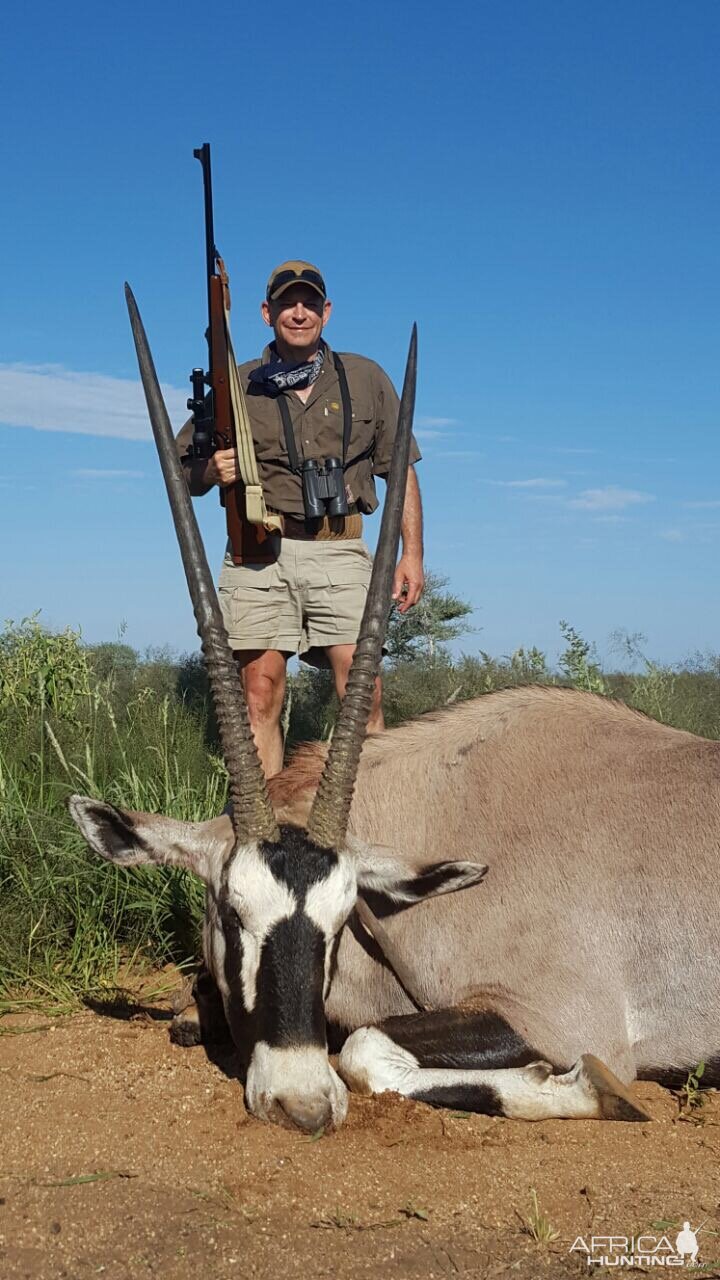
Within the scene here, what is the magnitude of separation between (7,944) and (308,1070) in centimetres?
246

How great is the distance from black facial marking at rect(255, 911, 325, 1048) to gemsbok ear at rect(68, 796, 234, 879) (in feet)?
2.01

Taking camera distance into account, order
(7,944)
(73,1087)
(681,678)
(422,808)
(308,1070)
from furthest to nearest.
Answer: (681,678)
(7,944)
(422,808)
(73,1087)
(308,1070)

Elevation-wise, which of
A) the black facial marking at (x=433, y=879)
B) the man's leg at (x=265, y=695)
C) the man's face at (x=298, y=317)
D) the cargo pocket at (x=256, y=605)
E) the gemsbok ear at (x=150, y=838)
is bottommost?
the black facial marking at (x=433, y=879)

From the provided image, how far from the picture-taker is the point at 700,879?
4531 millimetres

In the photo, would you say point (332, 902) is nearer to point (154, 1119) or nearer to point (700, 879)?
point (154, 1119)

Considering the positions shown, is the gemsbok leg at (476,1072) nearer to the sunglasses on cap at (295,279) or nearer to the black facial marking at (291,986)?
the black facial marking at (291,986)

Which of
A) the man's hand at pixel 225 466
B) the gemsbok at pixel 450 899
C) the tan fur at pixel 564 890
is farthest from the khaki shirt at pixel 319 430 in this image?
the tan fur at pixel 564 890

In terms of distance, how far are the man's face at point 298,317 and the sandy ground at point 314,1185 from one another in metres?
4.42

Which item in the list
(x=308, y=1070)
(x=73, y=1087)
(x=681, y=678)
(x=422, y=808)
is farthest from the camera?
(x=681, y=678)

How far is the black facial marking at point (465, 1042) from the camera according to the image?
Answer: 4154 millimetres

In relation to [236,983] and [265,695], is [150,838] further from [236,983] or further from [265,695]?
[265,695]

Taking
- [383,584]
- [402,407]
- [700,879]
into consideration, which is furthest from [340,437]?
[700,879]

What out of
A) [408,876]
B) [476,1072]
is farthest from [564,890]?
[476,1072]

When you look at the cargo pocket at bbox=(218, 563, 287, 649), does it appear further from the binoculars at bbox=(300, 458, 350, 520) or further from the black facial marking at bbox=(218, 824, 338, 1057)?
the black facial marking at bbox=(218, 824, 338, 1057)
